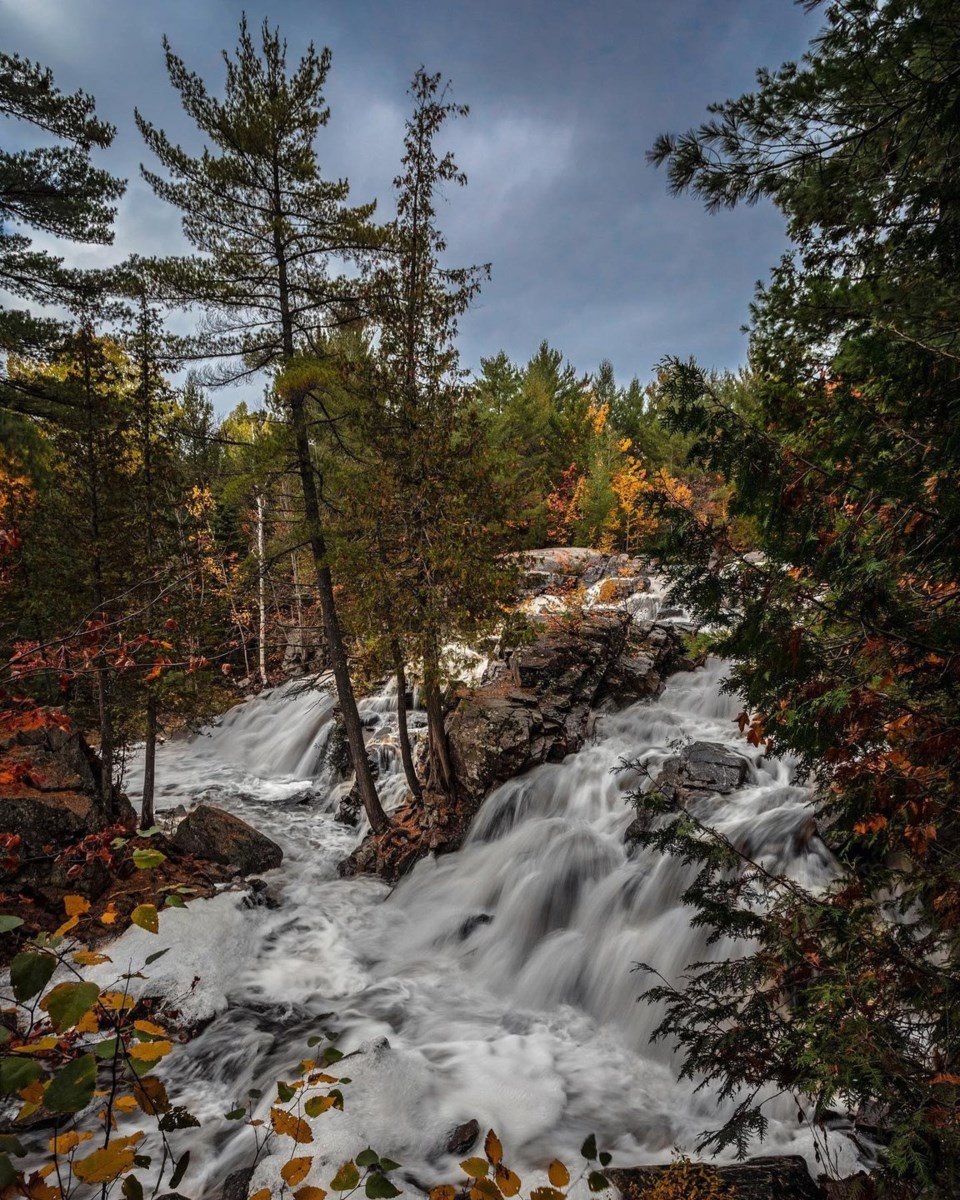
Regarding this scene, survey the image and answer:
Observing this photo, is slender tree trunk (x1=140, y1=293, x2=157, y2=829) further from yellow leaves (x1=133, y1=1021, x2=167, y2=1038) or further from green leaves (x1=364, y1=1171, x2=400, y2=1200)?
green leaves (x1=364, y1=1171, x2=400, y2=1200)

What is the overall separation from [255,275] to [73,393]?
133 inches

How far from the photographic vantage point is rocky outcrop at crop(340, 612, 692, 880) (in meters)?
10.7

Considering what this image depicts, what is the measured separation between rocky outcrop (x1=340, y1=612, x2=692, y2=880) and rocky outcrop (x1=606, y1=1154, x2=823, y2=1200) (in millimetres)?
6807

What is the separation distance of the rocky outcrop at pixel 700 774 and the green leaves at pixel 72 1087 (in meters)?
8.30

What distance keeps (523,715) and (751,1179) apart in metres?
8.16

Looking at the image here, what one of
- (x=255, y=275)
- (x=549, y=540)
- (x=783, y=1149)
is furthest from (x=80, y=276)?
(x=549, y=540)

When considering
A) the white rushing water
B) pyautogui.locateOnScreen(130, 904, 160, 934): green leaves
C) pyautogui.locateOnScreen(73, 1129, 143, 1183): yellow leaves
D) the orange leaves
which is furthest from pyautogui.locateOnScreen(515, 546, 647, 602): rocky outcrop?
pyautogui.locateOnScreen(73, 1129, 143, 1183): yellow leaves

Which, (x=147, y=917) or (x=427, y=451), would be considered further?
(x=427, y=451)

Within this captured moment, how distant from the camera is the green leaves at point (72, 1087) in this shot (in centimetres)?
131

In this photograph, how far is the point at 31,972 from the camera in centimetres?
139

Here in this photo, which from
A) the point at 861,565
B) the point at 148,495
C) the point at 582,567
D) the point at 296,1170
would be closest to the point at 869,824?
the point at 861,565

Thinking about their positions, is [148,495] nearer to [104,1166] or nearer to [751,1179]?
[104,1166]

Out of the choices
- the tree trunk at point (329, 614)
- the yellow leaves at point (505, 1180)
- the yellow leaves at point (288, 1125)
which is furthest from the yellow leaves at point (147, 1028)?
the tree trunk at point (329, 614)

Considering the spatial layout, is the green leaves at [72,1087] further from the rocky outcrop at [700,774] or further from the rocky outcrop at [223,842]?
the rocky outcrop at [223,842]
